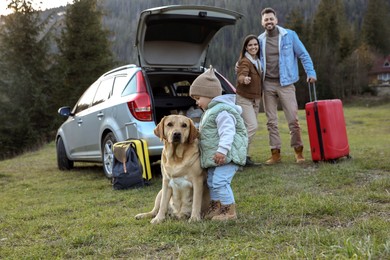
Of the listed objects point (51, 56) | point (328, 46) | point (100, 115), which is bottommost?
point (100, 115)

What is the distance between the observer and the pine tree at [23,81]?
20.6 metres

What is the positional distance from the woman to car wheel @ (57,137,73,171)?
422cm

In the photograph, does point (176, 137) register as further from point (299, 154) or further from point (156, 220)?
point (299, 154)

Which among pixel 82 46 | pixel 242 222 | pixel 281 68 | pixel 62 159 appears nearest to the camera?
pixel 242 222

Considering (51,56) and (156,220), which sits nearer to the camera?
(156,220)

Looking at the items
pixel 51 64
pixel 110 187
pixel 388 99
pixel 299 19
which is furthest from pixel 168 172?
pixel 299 19

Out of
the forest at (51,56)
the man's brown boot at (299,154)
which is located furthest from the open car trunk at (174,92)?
the forest at (51,56)

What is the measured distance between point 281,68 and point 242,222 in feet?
11.7

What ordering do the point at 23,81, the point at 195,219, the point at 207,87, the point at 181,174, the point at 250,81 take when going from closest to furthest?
the point at 195,219 → the point at 181,174 → the point at 207,87 → the point at 250,81 → the point at 23,81

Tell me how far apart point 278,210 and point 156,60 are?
147 inches

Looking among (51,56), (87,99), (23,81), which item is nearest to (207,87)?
(87,99)

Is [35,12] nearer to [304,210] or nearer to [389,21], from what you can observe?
[304,210]

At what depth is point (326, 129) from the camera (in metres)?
5.83

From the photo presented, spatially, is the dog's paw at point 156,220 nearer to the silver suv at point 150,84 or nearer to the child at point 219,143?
the child at point 219,143
